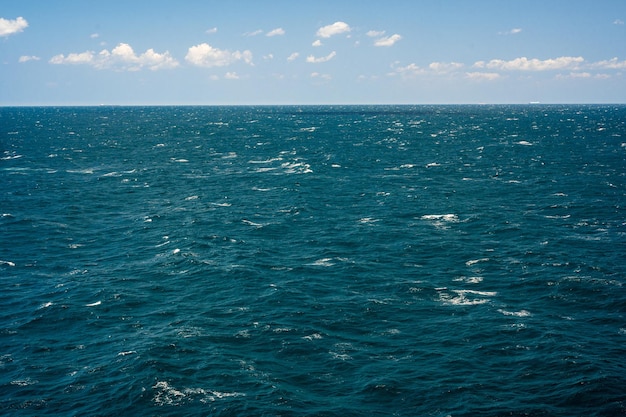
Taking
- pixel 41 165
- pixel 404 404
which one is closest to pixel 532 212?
pixel 404 404

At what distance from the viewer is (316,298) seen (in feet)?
143

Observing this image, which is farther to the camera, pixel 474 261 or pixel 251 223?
pixel 251 223

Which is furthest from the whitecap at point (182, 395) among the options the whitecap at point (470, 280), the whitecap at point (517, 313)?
the whitecap at point (470, 280)

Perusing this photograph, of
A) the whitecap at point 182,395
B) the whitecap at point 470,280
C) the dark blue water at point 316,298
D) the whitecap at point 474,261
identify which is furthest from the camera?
the whitecap at point 474,261

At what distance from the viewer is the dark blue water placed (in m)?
29.9

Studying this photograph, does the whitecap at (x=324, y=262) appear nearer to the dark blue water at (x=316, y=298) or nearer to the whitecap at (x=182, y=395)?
the dark blue water at (x=316, y=298)

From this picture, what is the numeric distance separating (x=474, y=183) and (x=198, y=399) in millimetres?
75298

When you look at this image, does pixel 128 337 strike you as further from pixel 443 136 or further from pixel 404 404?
pixel 443 136

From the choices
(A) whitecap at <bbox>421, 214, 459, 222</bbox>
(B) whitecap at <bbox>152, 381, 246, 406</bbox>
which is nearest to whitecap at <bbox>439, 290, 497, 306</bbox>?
(B) whitecap at <bbox>152, 381, 246, 406</bbox>

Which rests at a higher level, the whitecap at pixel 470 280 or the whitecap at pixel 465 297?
the whitecap at pixel 470 280

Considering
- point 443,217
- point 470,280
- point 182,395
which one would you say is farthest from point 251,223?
point 182,395

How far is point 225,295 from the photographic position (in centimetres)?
4466

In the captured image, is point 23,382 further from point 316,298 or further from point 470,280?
point 470,280

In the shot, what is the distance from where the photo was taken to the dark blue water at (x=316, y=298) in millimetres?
29938
